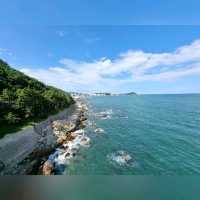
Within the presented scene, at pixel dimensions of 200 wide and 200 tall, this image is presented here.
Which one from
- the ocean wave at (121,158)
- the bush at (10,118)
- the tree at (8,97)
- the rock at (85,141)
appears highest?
the tree at (8,97)


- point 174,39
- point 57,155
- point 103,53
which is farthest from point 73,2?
point 57,155

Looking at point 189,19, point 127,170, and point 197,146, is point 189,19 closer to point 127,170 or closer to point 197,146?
point 127,170

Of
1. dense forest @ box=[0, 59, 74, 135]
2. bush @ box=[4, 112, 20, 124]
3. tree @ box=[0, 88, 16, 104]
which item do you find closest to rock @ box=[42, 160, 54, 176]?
dense forest @ box=[0, 59, 74, 135]

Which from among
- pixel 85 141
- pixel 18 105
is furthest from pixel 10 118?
pixel 85 141

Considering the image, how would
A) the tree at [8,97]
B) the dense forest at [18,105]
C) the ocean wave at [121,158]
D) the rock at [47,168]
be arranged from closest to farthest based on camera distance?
1. the rock at [47,168]
2. the ocean wave at [121,158]
3. the dense forest at [18,105]
4. the tree at [8,97]

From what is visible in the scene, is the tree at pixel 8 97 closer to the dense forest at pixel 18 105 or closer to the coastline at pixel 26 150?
the dense forest at pixel 18 105

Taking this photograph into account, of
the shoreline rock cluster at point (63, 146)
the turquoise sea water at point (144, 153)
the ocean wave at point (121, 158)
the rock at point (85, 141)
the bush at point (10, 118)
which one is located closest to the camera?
the turquoise sea water at point (144, 153)

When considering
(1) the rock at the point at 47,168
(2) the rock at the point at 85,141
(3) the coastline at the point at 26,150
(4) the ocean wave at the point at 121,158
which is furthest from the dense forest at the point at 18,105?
(4) the ocean wave at the point at 121,158

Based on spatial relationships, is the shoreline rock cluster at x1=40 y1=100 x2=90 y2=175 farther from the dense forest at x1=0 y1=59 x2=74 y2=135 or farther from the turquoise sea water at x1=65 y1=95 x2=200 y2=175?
the dense forest at x1=0 y1=59 x2=74 y2=135

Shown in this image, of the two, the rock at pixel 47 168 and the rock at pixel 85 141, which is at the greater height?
the rock at pixel 85 141

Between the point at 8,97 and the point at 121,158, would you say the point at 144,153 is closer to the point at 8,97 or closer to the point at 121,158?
the point at 121,158

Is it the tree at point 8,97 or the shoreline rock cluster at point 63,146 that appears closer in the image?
the shoreline rock cluster at point 63,146
